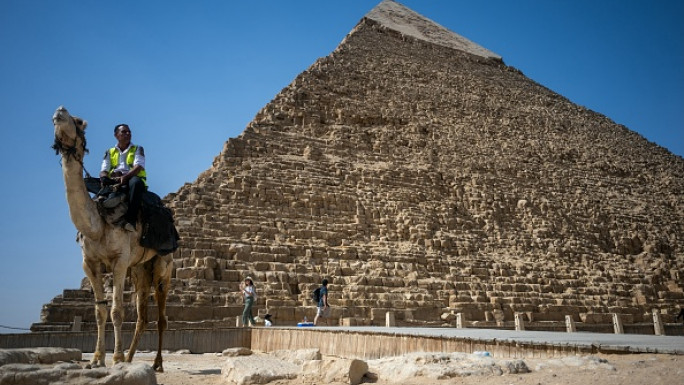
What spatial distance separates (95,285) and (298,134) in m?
16.9

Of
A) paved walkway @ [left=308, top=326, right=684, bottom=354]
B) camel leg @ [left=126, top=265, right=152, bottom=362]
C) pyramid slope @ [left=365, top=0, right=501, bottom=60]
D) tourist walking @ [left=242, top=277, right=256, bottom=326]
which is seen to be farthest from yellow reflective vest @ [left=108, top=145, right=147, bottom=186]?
pyramid slope @ [left=365, top=0, right=501, bottom=60]

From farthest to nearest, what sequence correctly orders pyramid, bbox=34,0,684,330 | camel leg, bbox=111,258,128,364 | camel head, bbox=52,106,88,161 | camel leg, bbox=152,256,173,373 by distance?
pyramid, bbox=34,0,684,330
camel leg, bbox=152,256,173,373
camel leg, bbox=111,258,128,364
camel head, bbox=52,106,88,161

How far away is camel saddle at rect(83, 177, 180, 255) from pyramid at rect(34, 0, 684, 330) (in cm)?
702

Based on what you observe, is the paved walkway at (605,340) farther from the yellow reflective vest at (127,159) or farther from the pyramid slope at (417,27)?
the pyramid slope at (417,27)

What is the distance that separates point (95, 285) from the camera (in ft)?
16.1

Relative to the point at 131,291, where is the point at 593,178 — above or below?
above

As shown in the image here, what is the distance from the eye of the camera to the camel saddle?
500 centimetres

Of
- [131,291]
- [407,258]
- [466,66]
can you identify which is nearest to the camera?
[131,291]

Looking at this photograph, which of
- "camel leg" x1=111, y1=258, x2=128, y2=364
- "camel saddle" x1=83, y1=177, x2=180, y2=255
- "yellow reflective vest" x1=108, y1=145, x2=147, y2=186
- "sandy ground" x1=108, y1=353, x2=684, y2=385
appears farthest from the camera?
"yellow reflective vest" x1=108, y1=145, x2=147, y2=186

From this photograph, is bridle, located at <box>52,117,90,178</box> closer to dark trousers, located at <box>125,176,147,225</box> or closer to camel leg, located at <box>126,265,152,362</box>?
dark trousers, located at <box>125,176,147,225</box>

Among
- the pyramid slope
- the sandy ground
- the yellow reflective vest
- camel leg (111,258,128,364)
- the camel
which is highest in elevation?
the pyramid slope

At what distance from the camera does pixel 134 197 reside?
5156mm

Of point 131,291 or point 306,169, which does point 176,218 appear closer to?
point 131,291

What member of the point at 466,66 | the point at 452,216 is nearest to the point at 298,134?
the point at 452,216
